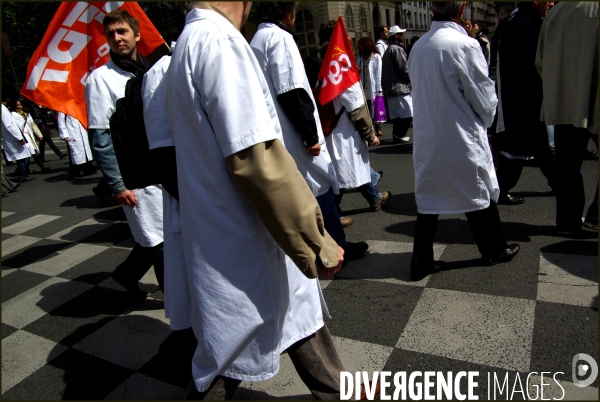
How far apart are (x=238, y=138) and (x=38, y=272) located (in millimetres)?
3913

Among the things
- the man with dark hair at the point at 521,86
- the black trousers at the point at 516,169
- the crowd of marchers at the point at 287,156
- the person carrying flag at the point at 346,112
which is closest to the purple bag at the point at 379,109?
the crowd of marchers at the point at 287,156

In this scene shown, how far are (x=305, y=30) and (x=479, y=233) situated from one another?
34.7 metres

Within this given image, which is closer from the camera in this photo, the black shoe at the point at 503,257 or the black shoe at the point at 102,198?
the black shoe at the point at 503,257

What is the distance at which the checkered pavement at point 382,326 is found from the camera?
230 centimetres

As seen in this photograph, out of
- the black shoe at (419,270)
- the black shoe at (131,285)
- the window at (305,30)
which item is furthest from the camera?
the window at (305,30)

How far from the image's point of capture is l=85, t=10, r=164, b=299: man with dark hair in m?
2.89

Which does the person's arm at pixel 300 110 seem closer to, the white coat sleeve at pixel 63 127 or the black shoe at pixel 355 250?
the black shoe at pixel 355 250

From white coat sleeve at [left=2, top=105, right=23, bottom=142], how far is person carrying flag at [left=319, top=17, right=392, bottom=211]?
26.8 feet

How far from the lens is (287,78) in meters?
2.92

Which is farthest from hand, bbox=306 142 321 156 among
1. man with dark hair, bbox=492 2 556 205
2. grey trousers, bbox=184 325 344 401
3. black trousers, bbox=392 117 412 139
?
black trousers, bbox=392 117 412 139

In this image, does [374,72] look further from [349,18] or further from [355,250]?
[349,18]

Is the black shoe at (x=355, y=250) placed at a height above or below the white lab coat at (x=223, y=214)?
below

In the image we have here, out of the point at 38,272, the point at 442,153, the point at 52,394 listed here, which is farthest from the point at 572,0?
the point at 38,272

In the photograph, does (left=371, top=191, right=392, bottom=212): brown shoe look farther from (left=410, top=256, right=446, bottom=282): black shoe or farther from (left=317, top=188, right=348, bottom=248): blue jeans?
(left=410, top=256, right=446, bottom=282): black shoe
